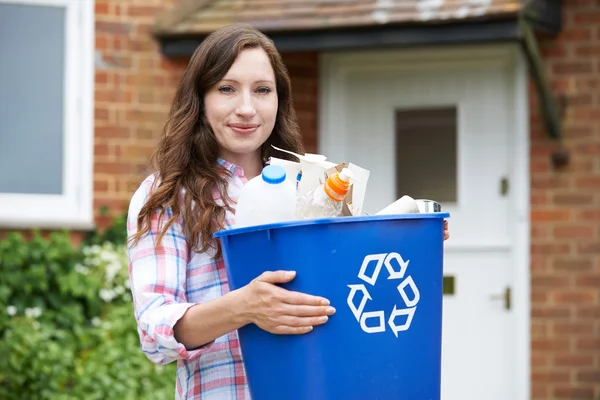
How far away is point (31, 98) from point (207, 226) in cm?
425

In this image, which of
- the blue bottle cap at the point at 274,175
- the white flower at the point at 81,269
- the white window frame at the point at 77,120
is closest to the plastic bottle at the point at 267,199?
the blue bottle cap at the point at 274,175

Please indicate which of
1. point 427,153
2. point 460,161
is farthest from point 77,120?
point 460,161

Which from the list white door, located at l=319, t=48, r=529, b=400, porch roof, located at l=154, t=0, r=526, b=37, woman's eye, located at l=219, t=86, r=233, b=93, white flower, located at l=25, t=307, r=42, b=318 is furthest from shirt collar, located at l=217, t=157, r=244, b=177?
white door, located at l=319, t=48, r=529, b=400

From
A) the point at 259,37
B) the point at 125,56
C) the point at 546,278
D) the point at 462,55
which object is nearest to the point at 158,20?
the point at 125,56

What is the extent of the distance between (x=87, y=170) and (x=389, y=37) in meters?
1.87

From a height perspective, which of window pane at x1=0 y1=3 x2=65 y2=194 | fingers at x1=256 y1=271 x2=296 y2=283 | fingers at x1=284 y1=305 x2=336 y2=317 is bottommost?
fingers at x1=284 y1=305 x2=336 y2=317

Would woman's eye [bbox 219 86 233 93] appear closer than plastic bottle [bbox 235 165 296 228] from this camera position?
No

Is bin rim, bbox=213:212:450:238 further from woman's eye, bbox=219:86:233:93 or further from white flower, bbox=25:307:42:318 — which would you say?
white flower, bbox=25:307:42:318

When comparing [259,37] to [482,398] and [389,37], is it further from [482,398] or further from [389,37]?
[482,398]

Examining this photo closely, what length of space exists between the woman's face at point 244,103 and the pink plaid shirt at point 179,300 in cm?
9

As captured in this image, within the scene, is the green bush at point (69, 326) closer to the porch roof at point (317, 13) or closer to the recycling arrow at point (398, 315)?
the porch roof at point (317, 13)

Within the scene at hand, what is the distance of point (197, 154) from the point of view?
7.27 feet

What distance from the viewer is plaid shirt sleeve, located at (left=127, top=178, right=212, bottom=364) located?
6.50ft

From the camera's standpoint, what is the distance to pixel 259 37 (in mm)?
2203
